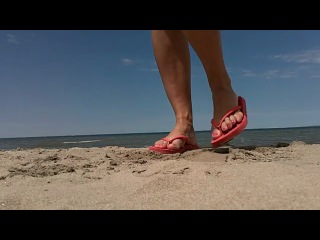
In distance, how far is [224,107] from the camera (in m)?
1.78

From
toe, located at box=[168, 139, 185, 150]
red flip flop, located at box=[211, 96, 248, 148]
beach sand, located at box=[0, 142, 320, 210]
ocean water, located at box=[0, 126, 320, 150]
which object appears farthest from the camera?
ocean water, located at box=[0, 126, 320, 150]

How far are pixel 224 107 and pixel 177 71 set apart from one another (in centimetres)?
36

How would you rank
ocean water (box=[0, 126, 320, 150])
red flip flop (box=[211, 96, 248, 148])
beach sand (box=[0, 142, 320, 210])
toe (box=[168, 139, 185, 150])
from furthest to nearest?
1. ocean water (box=[0, 126, 320, 150])
2. toe (box=[168, 139, 185, 150])
3. red flip flop (box=[211, 96, 248, 148])
4. beach sand (box=[0, 142, 320, 210])

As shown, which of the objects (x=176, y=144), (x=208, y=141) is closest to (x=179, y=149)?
(x=176, y=144)

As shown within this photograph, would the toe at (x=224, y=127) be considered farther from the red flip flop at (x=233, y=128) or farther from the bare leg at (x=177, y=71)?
the bare leg at (x=177, y=71)

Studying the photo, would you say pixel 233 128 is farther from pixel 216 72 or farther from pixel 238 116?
pixel 216 72

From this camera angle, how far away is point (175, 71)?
73.9 inches

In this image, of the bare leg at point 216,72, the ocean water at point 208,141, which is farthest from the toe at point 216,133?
the ocean water at point 208,141

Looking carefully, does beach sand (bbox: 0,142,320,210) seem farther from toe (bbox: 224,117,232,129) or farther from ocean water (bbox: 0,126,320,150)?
ocean water (bbox: 0,126,320,150)

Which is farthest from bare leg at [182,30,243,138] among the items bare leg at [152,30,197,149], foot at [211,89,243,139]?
bare leg at [152,30,197,149]

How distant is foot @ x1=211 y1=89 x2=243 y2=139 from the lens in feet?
5.59

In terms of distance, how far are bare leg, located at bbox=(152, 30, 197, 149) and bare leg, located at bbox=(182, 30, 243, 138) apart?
0.15 metres
